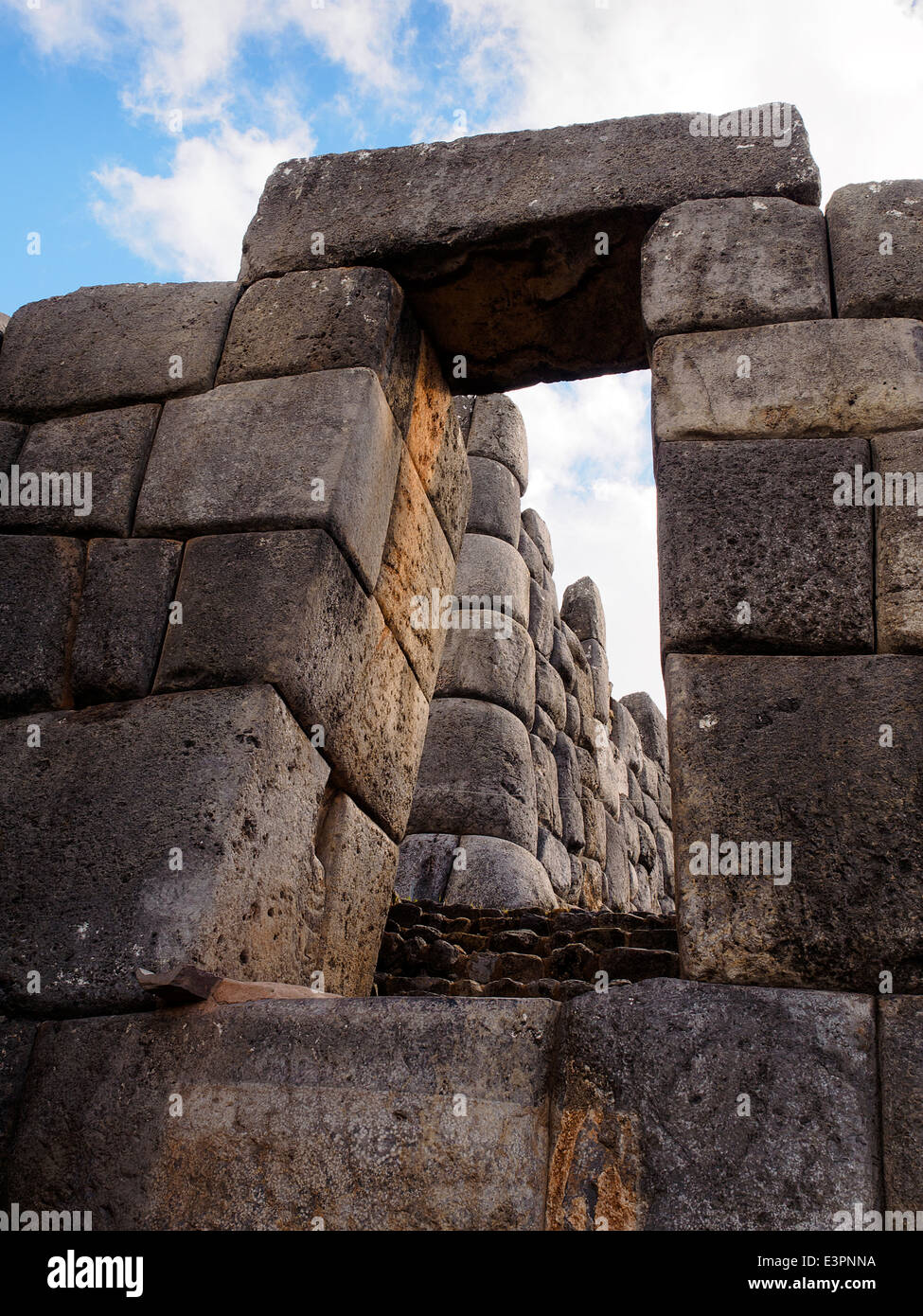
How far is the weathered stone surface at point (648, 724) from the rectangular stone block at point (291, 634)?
8.28 meters

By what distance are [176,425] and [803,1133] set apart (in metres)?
2.50

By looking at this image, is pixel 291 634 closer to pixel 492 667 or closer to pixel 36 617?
pixel 36 617

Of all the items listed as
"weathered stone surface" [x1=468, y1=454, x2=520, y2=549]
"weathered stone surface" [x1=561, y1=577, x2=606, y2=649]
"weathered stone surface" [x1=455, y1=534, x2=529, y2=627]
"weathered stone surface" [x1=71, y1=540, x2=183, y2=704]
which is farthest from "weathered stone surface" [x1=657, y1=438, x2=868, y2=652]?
"weathered stone surface" [x1=561, y1=577, x2=606, y2=649]

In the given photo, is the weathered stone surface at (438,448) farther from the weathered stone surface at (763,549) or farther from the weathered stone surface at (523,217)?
the weathered stone surface at (763,549)

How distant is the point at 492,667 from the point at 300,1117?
438cm

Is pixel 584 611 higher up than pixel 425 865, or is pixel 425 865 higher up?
pixel 584 611

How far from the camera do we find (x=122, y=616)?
277 centimetres

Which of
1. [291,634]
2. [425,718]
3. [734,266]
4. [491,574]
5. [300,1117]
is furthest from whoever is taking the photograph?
[491,574]

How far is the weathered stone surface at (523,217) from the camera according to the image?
3.19 m

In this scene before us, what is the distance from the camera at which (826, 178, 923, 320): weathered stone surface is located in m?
2.82

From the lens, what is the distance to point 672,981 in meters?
2.04

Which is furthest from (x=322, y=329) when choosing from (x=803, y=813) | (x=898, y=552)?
(x=803, y=813)

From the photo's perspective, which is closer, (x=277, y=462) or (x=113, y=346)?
(x=277, y=462)
